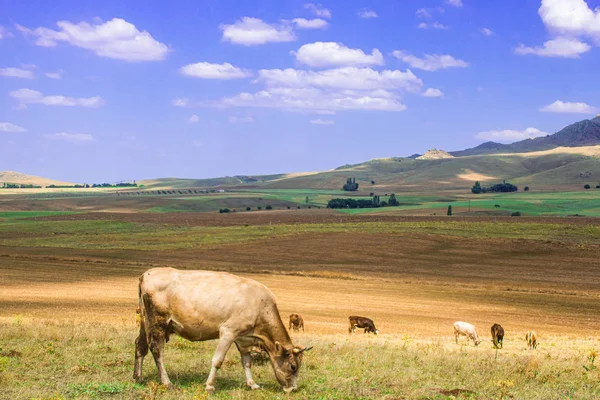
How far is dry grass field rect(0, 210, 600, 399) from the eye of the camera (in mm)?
14555

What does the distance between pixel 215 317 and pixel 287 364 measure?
181 cm

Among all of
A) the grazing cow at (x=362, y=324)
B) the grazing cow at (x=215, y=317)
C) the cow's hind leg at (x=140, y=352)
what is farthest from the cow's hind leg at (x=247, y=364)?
the grazing cow at (x=362, y=324)

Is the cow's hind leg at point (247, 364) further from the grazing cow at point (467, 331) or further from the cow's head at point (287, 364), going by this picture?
the grazing cow at point (467, 331)

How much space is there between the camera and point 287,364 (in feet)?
46.1

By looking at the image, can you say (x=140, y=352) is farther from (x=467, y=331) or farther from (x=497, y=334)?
(x=467, y=331)

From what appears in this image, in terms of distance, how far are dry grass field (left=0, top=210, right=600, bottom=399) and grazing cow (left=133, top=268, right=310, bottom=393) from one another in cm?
66

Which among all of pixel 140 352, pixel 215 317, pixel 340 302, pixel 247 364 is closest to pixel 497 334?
pixel 247 364

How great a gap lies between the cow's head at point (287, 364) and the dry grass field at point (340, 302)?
0.29 meters

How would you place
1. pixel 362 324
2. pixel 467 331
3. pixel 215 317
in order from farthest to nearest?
pixel 362 324, pixel 467 331, pixel 215 317

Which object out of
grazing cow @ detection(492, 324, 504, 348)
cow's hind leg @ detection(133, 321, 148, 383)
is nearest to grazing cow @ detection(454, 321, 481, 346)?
grazing cow @ detection(492, 324, 504, 348)

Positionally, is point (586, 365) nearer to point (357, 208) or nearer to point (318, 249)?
point (318, 249)

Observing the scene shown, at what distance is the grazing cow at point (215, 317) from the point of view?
14.0 metres

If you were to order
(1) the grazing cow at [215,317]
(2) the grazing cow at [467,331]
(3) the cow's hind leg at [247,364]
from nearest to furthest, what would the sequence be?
(1) the grazing cow at [215,317], (3) the cow's hind leg at [247,364], (2) the grazing cow at [467,331]

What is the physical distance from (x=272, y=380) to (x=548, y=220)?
344ft
